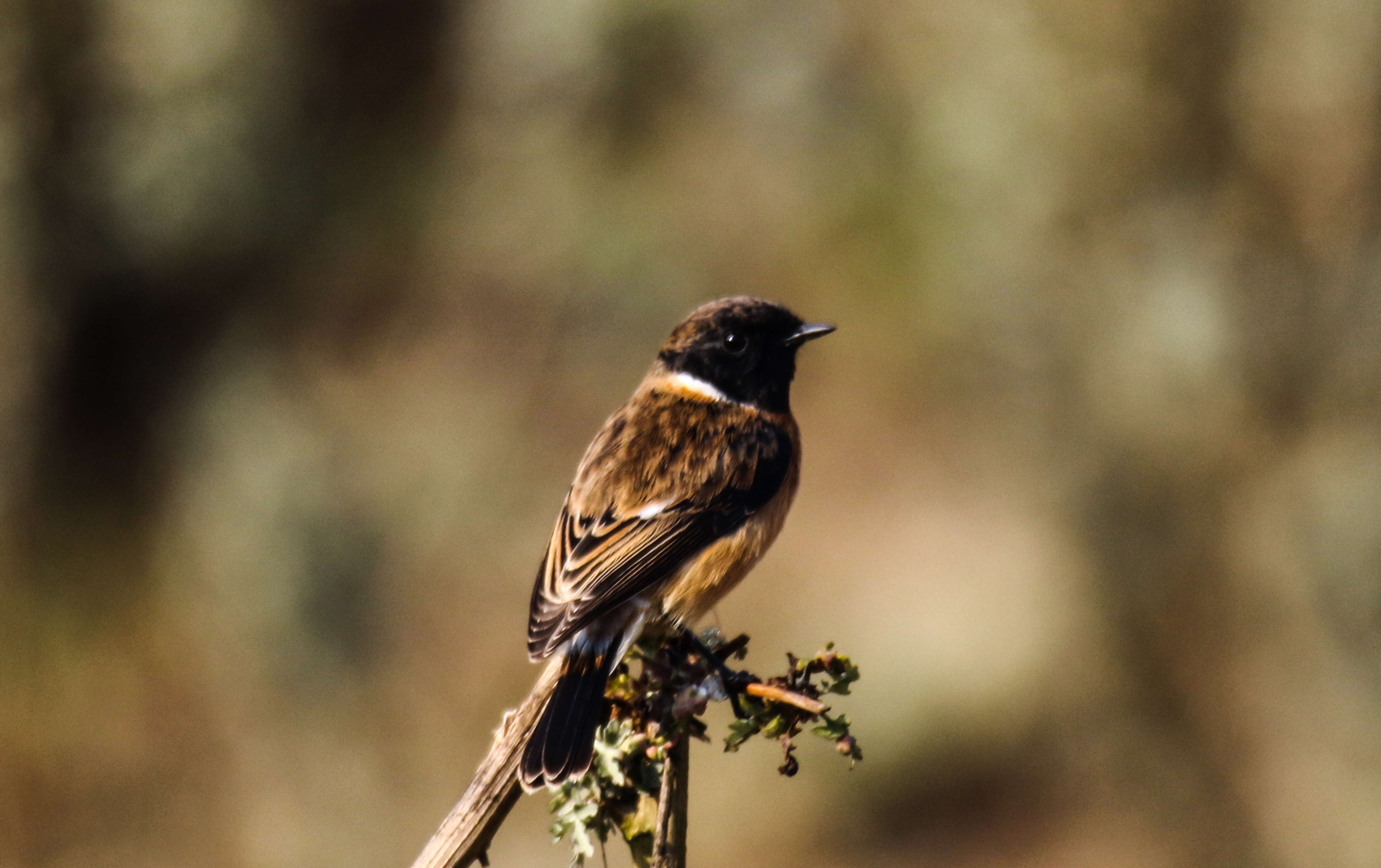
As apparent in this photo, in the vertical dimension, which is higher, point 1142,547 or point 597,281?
point 597,281

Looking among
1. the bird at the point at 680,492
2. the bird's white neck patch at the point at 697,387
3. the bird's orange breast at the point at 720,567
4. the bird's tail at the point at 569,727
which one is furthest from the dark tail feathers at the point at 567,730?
the bird's white neck patch at the point at 697,387

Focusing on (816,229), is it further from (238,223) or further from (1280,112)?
(238,223)

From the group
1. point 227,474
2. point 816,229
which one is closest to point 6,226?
point 227,474

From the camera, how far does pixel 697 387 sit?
192 inches

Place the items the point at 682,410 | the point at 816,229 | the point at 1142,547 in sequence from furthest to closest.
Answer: the point at 816,229 < the point at 1142,547 < the point at 682,410

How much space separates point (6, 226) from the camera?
7891 mm

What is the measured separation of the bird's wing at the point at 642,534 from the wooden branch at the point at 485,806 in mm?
992

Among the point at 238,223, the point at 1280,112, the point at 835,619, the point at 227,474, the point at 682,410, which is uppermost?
the point at 238,223

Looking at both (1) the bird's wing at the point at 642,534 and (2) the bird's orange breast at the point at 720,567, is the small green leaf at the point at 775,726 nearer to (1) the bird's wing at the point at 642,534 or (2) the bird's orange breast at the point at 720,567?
(1) the bird's wing at the point at 642,534

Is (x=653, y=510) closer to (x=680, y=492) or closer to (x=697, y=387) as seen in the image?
(x=680, y=492)

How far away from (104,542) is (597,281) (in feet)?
11.3

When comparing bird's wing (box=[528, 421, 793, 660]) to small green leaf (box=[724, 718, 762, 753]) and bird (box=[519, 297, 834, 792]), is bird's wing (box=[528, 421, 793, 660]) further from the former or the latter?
small green leaf (box=[724, 718, 762, 753])

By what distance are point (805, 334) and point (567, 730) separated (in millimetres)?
2396

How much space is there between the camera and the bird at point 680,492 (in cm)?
381
